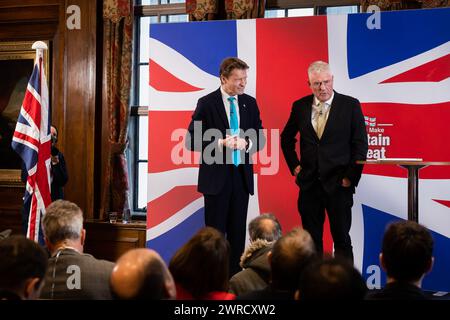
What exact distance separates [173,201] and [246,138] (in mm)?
994

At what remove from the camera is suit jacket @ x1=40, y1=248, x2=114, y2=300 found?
8.21 feet

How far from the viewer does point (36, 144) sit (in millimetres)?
4914

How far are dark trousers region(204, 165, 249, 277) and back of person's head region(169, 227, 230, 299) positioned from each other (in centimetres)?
247

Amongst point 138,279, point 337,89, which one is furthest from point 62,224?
point 337,89

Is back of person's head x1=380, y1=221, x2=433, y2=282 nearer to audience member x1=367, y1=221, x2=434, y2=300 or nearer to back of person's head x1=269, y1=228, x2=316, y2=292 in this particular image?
audience member x1=367, y1=221, x2=434, y2=300

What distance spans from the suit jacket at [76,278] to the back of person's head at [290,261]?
0.74m

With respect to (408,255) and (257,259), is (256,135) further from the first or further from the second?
(408,255)

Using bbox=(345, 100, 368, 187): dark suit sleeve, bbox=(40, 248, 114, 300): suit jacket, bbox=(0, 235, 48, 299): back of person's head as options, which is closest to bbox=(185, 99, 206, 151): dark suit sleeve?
bbox=(345, 100, 368, 187): dark suit sleeve

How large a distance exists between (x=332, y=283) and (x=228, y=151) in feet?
9.93
